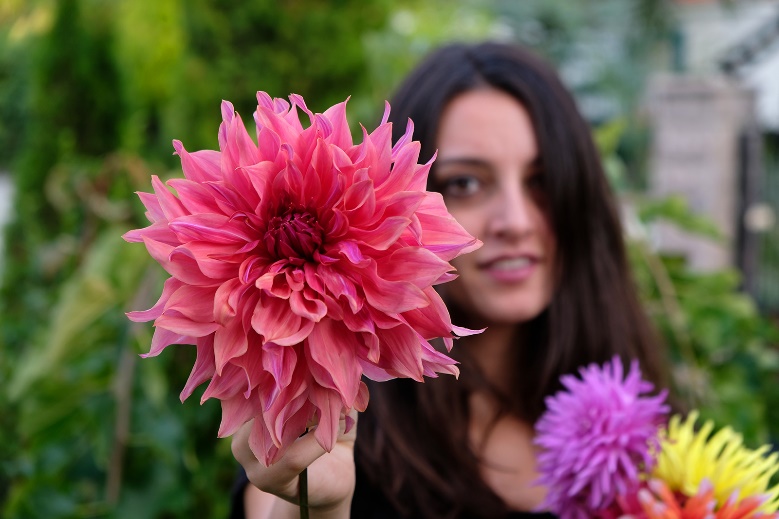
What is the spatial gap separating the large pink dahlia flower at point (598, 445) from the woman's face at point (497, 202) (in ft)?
1.23

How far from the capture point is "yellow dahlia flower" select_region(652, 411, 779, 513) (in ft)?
2.44

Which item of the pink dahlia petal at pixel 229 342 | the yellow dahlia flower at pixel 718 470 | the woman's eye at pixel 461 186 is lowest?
the yellow dahlia flower at pixel 718 470

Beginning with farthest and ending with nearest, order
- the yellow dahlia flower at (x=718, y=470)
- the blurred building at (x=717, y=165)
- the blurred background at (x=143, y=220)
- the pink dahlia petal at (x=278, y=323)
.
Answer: the blurred building at (x=717, y=165) → the blurred background at (x=143, y=220) → the yellow dahlia flower at (x=718, y=470) → the pink dahlia petal at (x=278, y=323)

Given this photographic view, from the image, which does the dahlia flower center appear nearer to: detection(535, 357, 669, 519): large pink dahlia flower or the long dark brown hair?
detection(535, 357, 669, 519): large pink dahlia flower

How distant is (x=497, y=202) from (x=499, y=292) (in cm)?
13

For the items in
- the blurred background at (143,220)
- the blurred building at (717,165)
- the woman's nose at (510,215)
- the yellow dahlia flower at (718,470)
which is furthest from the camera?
the blurred building at (717,165)

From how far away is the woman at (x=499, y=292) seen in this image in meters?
1.27

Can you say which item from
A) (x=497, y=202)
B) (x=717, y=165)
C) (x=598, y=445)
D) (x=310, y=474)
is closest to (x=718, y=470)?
(x=598, y=445)

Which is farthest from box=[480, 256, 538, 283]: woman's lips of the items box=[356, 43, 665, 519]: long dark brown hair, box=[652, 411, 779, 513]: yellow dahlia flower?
box=[652, 411, 779, 513]: yellow dahlia flower

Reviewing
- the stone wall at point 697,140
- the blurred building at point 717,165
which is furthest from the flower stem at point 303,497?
the stone wall at point 697,140

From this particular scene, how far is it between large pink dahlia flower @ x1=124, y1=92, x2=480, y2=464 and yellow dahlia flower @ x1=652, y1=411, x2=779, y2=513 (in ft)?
1.13

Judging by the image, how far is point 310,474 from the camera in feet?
2.18

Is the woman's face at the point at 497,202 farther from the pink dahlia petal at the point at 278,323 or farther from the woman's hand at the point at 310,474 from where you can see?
the pink dahlia petal at the point at 278,323

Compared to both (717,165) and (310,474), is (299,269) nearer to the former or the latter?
(310,474)
